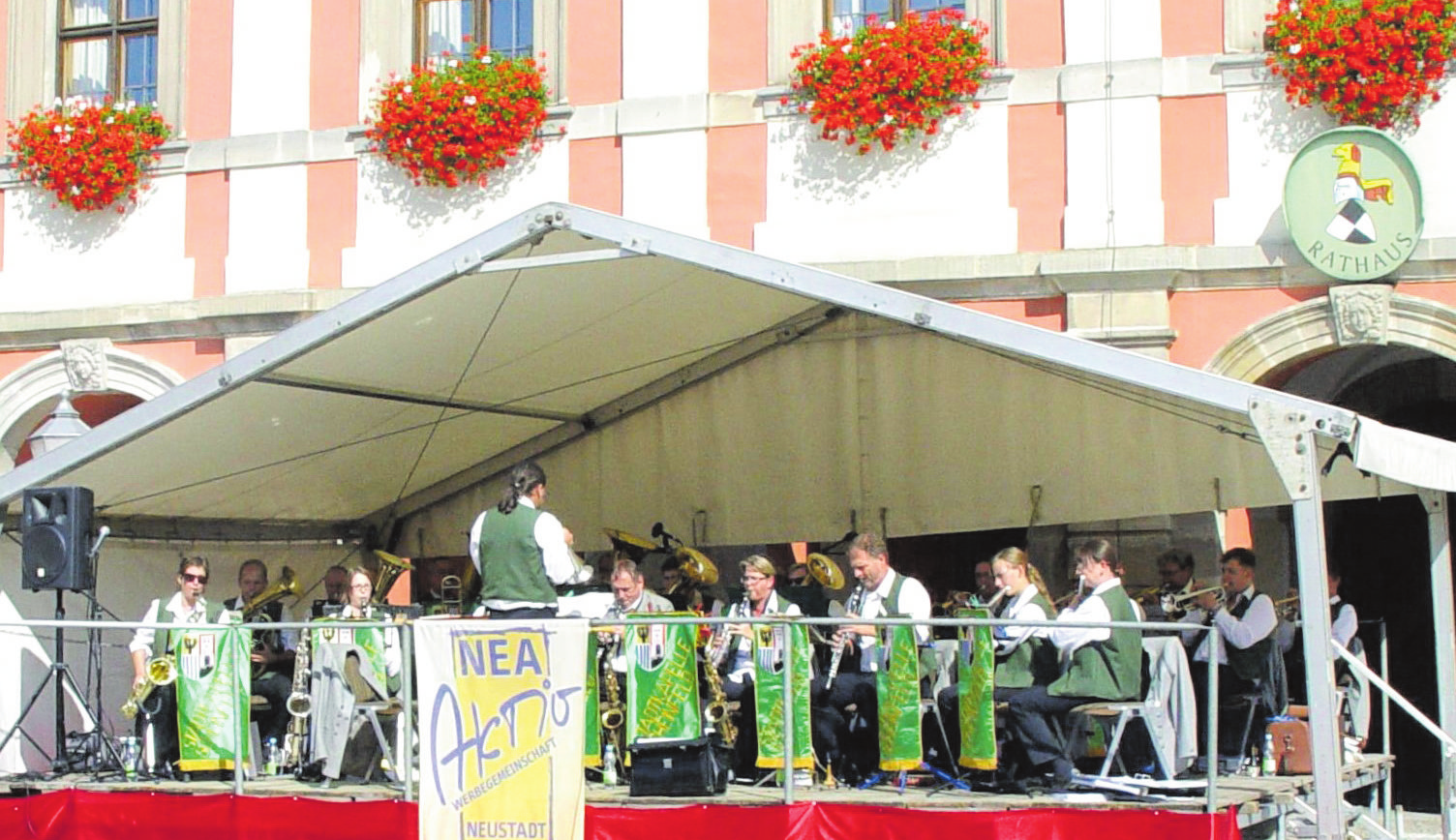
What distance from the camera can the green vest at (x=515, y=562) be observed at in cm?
996

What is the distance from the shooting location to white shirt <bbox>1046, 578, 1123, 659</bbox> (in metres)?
8.90

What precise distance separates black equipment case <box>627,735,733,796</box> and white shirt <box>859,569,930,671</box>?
100 cm

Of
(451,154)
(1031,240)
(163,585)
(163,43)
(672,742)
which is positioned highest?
(163,43)

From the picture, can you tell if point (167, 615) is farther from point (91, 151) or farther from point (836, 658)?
point (91, 151)

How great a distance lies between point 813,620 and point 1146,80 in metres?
5.84

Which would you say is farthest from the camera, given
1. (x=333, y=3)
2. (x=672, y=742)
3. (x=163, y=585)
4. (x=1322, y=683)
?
(x=333, y=3)

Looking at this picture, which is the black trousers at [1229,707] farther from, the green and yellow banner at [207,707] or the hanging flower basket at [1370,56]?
the green and yellow banner at [207,707]

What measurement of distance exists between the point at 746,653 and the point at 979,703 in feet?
4.95

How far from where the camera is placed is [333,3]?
15.0 m

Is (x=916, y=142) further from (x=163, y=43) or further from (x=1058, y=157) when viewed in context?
(x=163, y=43)

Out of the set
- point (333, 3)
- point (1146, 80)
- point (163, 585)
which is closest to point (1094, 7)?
point (1146, 80)

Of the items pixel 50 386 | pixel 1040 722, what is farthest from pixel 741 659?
pixel 50 386

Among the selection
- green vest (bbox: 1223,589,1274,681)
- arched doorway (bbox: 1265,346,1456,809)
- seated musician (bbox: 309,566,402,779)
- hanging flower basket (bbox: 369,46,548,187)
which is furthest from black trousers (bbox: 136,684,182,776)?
arched doorway (bbox: 1265,346,1456,809)

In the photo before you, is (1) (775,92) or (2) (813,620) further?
(1) (775,92)
